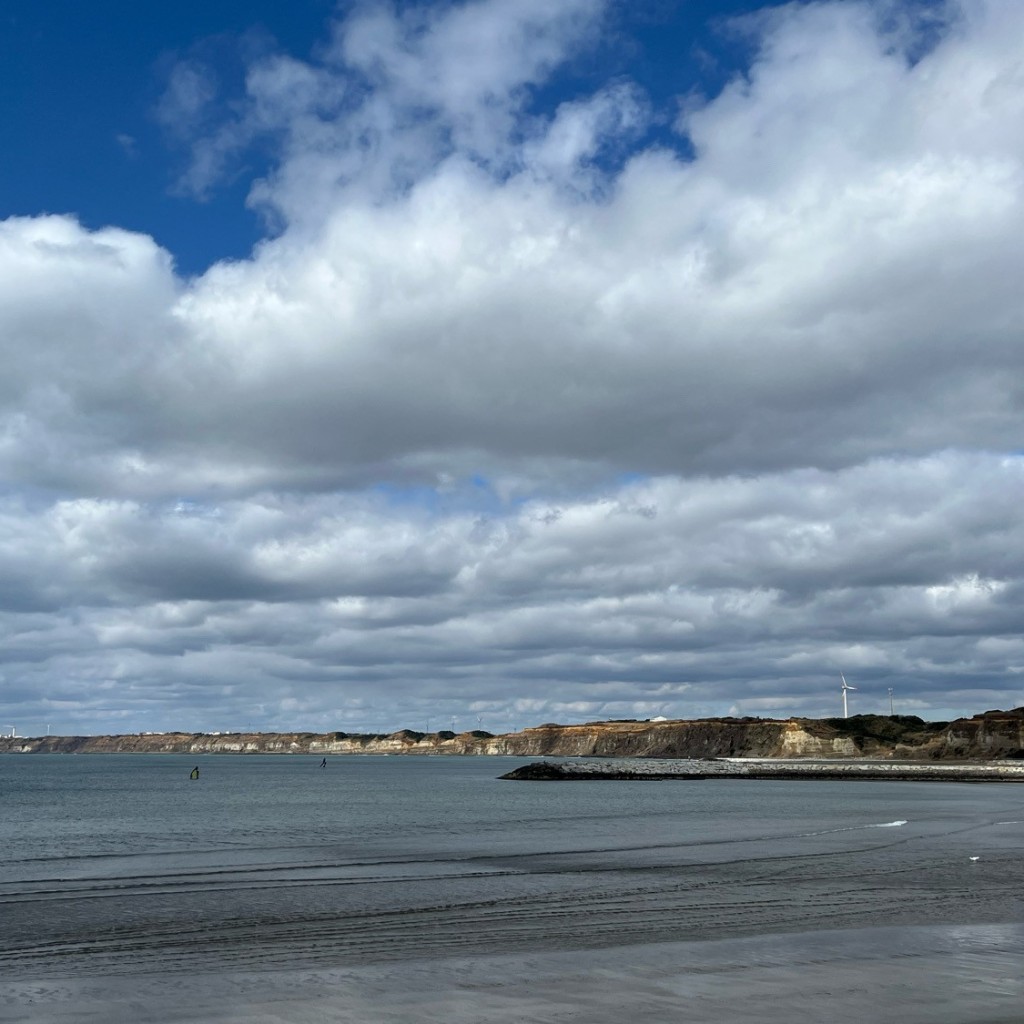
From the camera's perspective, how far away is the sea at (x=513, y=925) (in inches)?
770

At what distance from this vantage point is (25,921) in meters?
31.1

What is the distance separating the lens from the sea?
64.2 ft

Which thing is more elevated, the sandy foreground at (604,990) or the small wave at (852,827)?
the sandy foreground at (604,990)

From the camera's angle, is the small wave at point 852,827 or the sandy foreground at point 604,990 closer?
the sandy foreground at point 604,990

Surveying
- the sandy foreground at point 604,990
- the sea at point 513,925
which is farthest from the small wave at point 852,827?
the sandy foreground at point 604,990

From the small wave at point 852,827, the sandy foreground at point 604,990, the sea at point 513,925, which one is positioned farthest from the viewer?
the small wave at point 852,827

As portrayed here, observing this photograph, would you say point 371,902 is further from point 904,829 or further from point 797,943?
point 904,829

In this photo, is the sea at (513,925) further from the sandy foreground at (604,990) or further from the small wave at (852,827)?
the small wave at (852,827)

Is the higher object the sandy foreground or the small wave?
the sandy foreground

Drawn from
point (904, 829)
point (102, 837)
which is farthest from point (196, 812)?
point (904, 829)

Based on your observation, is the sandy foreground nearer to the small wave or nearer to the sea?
the sea

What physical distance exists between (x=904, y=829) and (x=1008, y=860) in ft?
69.7

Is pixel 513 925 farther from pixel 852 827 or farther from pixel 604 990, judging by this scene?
pixel 852 827

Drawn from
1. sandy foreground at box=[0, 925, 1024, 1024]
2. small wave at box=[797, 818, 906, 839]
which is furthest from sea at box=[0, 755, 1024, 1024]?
small wave at box=[797, 818, 906, 839]
